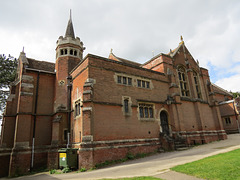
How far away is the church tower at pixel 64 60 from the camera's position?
19.2m

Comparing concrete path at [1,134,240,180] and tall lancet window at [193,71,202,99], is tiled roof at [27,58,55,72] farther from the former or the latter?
tall lancet window at [193,71,202,99]

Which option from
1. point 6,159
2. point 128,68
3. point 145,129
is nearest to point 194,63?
point 128,68

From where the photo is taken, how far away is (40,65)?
71.5 ft

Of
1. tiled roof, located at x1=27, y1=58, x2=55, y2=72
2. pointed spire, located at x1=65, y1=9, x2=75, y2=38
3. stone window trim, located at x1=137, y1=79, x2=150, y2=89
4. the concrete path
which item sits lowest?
the concrete path

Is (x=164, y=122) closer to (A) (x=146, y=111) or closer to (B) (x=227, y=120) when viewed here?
(A) (x=146, y=111)

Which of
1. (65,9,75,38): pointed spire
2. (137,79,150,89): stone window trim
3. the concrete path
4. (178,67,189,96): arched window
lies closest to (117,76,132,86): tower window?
(137,79,150,89): stone window trim

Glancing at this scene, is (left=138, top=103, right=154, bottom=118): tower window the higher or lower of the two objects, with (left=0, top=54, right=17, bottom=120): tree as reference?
lower

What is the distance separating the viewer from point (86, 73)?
15.2m

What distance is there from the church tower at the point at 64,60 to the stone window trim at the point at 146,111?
8267mm

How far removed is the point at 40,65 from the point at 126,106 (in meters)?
13.3

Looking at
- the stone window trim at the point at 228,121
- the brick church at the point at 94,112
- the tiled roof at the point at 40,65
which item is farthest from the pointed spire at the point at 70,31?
the stone window trim at the point at 228,121

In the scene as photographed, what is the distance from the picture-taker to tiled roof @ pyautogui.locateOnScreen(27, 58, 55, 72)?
2087 cm

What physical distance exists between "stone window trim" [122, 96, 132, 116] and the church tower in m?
6.87

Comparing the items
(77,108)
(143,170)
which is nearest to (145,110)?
(77,108)
